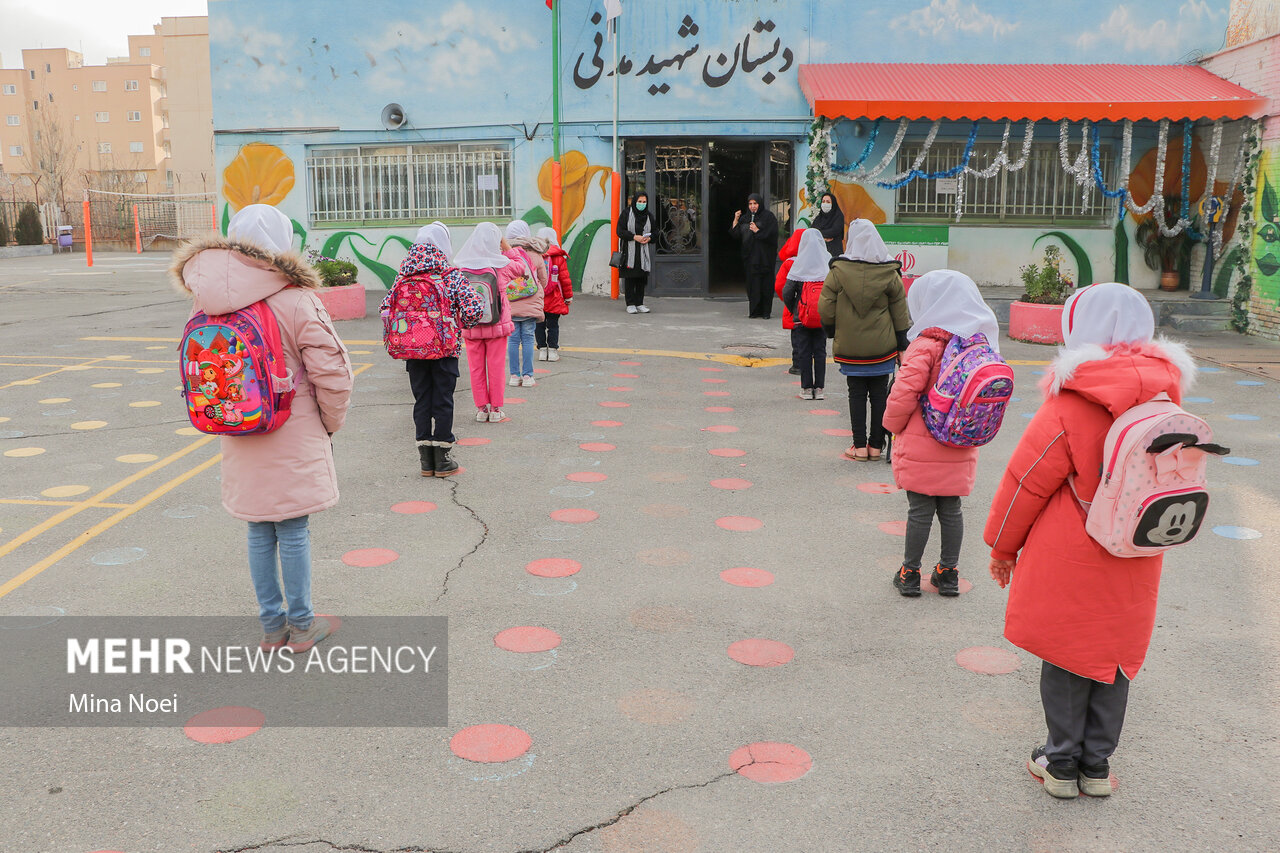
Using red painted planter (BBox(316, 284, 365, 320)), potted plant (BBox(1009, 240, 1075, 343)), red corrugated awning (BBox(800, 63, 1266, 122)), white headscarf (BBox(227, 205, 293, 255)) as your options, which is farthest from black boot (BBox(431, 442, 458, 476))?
red corrugated awning (BBox(800, 63, 1266, 122))

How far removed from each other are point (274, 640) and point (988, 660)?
2698 mm

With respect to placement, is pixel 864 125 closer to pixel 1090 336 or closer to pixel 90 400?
pixel 90 400

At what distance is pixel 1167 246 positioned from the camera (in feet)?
51.1

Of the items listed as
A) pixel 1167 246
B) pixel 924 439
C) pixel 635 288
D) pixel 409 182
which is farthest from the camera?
pixel 409 182

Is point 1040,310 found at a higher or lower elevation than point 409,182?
lower

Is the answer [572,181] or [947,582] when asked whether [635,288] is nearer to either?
[572,181]

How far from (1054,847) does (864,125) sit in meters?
14.5

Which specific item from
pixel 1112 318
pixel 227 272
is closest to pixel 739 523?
pixel 1112 318

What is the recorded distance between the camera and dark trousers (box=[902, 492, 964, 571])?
446cm

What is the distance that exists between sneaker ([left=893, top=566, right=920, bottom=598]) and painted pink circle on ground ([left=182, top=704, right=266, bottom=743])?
2.68 m

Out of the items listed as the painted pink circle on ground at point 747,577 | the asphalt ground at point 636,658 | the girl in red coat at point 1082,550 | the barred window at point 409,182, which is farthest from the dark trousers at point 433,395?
the barred window at point 409,182

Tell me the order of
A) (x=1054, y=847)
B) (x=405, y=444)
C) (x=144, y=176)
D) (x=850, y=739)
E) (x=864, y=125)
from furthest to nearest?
(x=144, y=176) < (x=864, y=125) < (x=405, y=444) < (x=850, y=739) < (x=1054, y=847)

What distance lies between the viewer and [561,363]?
1070 centimetres

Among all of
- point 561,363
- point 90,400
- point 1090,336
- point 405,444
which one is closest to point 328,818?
point 1090,336
